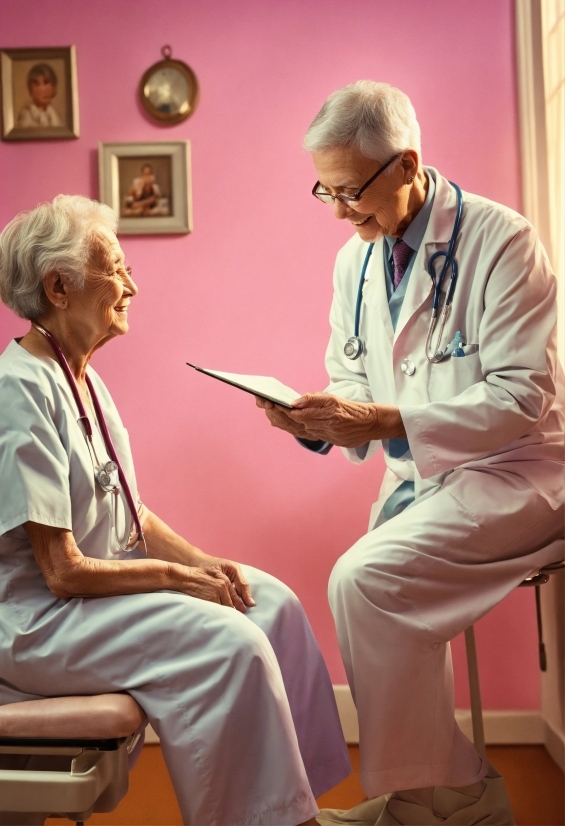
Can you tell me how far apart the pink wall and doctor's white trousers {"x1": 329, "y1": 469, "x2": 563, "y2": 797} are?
0.79 metres

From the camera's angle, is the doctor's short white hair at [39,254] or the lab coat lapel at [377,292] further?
the lab coat lapel at [377,292]

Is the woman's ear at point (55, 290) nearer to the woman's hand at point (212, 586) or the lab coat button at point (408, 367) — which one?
the woman's hand at point (212, 586)

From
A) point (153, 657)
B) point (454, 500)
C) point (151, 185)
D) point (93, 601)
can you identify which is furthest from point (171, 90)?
point (153, 657)

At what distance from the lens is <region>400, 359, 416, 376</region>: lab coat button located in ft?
6.70

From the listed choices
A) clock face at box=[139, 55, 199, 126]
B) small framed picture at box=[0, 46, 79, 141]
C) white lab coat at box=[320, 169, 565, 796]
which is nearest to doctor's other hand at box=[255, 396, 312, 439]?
white lab coat at box=[320, 169, 565, 796]

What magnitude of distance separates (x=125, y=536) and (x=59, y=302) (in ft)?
1.63

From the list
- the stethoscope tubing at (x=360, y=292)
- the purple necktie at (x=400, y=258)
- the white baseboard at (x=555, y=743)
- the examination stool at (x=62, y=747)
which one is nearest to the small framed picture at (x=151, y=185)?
the stethoscope tubing at (x=360, y=292)

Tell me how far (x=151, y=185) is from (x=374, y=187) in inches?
34.7

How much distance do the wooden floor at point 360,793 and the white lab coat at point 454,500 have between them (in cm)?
43

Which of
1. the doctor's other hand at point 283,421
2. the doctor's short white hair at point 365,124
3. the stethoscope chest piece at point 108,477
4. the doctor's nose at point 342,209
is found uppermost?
the doctor's short white hair at point 365,124

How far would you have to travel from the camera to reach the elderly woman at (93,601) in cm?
154

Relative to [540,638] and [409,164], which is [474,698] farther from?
[409,164]

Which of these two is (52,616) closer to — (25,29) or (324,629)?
(324,629)

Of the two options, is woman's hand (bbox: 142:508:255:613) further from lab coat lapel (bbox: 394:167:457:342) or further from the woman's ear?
lab coat lapel (bbox: 394:167:457:342)
